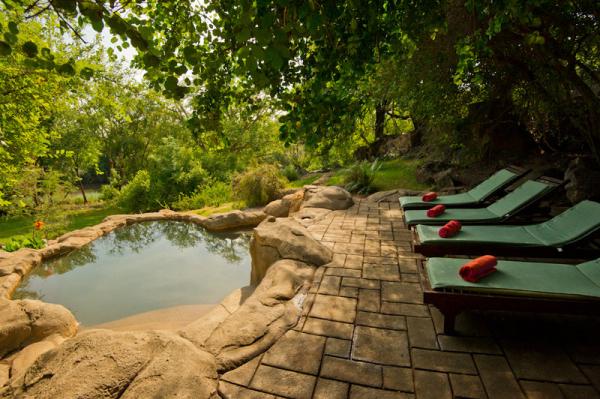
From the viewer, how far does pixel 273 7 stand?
2.06m

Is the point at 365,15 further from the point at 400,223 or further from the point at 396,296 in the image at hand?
the point at 400,223

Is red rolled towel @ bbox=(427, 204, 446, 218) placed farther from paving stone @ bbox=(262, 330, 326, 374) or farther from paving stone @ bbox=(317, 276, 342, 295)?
paving stone @ bbox=(262, 330, 326, 374)

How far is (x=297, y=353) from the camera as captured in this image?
247 centimetres

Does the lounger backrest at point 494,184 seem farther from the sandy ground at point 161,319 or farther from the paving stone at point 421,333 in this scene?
the sandy ground at point 161,319

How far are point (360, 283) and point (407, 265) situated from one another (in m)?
0.85

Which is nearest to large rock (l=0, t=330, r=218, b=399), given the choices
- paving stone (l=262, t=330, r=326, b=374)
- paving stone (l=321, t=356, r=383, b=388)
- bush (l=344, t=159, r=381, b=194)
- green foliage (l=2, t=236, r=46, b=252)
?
paving stone (l=262, t=330, r=326, b=374)

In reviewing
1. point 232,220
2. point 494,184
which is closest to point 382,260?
point 494,184

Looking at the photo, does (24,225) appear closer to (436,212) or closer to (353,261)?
(353,261)

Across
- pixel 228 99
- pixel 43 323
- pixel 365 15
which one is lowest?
pixel 43 323

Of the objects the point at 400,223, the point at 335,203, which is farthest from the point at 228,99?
the point at 335,203

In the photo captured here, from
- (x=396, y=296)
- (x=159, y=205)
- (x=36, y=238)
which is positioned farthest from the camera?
(x=159, y=205)

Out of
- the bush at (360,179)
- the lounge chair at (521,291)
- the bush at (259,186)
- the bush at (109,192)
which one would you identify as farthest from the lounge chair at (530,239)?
the bush at (109,192)

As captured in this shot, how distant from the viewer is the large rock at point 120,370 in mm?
1990

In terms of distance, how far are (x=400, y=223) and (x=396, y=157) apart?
9829 millimetres
